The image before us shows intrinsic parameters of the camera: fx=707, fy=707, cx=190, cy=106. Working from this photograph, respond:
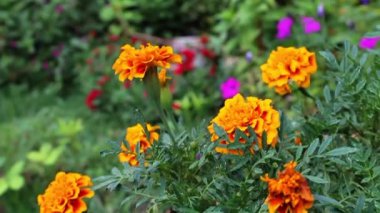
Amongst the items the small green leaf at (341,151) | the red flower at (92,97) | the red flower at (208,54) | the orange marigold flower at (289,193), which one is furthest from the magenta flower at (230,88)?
the orange marigold flower at (289,193)

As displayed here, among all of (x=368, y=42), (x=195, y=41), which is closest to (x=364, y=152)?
(x=368, y=42)

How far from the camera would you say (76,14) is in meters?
4.62

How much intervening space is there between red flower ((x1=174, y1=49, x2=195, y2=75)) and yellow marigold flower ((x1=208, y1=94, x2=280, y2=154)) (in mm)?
2307

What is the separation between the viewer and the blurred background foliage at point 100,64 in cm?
314

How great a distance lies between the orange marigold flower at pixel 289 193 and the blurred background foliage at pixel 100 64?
1069 millimetres

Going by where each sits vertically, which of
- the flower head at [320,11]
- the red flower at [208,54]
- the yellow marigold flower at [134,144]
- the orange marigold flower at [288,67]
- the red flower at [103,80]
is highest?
the orange marigold flower at [288,67]

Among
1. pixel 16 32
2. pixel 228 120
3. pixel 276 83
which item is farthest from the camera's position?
pixel 16 32

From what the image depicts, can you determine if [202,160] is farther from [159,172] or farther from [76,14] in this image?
[76,14]

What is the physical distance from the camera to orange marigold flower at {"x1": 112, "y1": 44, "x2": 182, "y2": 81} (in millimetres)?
1609

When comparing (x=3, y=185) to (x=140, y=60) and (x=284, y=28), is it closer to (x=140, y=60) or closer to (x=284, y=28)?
(x=140, y=60)

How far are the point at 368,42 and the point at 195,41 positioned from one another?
4.84 feet

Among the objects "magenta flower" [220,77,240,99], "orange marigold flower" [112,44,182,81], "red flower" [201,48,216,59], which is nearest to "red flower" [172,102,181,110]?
"magenta flower" [220,77,240,99]

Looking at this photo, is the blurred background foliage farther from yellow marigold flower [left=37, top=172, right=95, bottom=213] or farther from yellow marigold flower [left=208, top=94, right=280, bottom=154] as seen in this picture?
yellow marigold flower [left=208, top=94, right=280, bottom=154]

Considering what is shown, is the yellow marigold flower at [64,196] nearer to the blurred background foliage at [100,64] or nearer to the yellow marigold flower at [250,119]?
the yellow marigold flower at [250,119]
